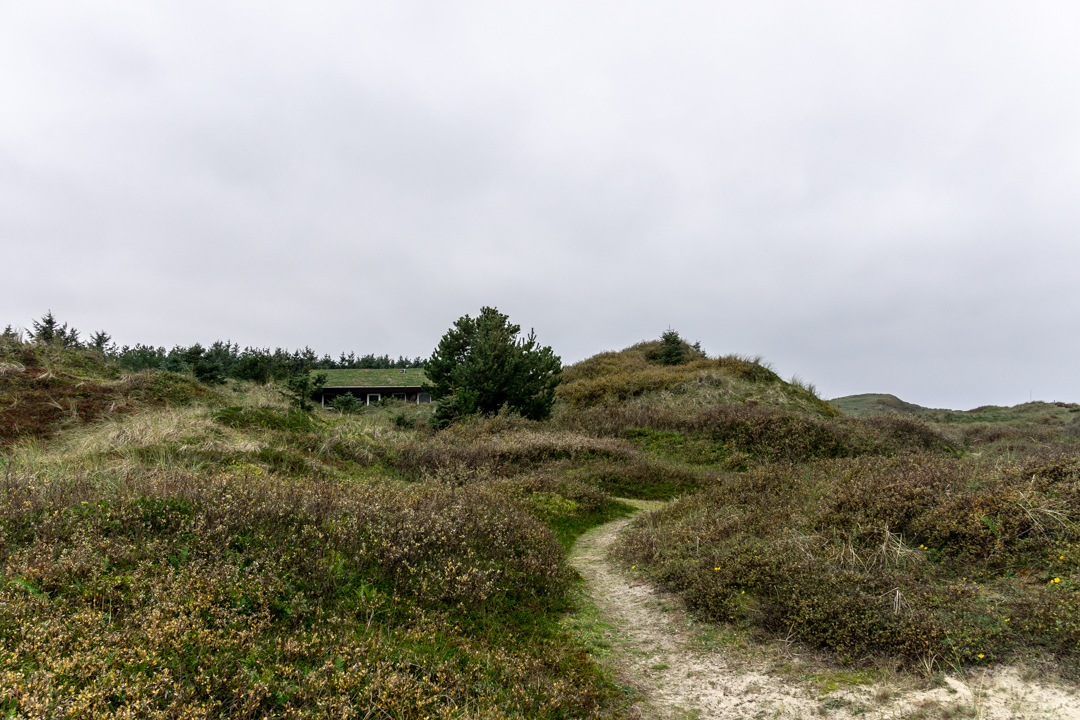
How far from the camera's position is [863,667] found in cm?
403

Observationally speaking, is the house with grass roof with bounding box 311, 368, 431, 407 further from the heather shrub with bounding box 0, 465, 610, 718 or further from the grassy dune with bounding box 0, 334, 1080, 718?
the heather shrub with bounding box 0, 465, 610, 718

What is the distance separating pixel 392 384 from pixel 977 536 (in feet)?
137

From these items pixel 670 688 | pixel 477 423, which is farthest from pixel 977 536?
pixel 477 423

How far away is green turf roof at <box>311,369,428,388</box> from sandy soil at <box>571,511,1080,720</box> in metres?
37.8

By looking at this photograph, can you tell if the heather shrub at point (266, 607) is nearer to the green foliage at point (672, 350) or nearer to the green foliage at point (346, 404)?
the green foliage at point (346, 404)

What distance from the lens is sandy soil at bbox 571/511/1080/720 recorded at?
11.1 feet

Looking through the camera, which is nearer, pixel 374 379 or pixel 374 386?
pixel 374 386

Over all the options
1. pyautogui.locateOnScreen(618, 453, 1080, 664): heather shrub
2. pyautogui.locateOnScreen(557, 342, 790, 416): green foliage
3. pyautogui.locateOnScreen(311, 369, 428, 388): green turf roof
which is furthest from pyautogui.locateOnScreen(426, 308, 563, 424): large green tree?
pyautogui.locateOnScreen(311, 369, 428, 388): green turf roof

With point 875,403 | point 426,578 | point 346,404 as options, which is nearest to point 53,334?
point 346,404

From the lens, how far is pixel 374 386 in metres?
43.4

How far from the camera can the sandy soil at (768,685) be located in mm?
3396

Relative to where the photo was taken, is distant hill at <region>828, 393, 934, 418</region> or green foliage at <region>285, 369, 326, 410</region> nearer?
green foliage at <region>285, 369, 326, 410</region>

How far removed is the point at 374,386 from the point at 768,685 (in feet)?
138

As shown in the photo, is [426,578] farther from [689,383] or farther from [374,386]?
[374,386]
